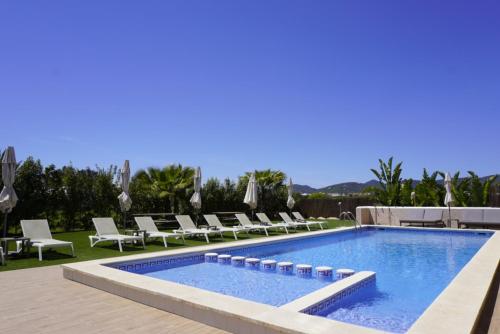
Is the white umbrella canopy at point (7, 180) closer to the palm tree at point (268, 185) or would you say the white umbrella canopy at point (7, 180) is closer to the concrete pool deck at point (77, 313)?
the concrete pool deck at point (77, 313)

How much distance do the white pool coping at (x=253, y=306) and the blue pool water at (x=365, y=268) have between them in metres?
0.90

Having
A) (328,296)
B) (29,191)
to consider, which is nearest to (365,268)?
(328,296)

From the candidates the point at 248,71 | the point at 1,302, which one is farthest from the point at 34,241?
the point at 248,71

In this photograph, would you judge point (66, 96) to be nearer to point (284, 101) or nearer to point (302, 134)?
point (284, 101)

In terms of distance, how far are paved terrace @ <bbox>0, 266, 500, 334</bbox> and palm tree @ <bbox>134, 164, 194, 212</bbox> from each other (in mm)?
13166

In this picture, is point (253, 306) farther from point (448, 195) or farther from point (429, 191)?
point (429, 191)

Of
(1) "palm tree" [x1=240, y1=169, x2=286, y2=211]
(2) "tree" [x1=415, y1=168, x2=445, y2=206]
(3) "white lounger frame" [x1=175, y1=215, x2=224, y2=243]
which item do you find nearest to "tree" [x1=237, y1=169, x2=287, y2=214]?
(1) "palm tree" [x1=240, y1=169, x2=286, y2=211]

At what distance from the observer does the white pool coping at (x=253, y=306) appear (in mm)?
3652

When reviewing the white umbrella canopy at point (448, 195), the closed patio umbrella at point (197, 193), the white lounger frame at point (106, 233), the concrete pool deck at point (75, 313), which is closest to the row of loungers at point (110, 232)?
the white lounger frame at point (106, 233)

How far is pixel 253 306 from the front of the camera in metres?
4.29

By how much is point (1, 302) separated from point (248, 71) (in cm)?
1499

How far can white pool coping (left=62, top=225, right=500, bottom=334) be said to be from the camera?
3652 millimetres

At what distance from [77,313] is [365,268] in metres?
6.90

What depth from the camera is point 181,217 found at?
44.4ft
